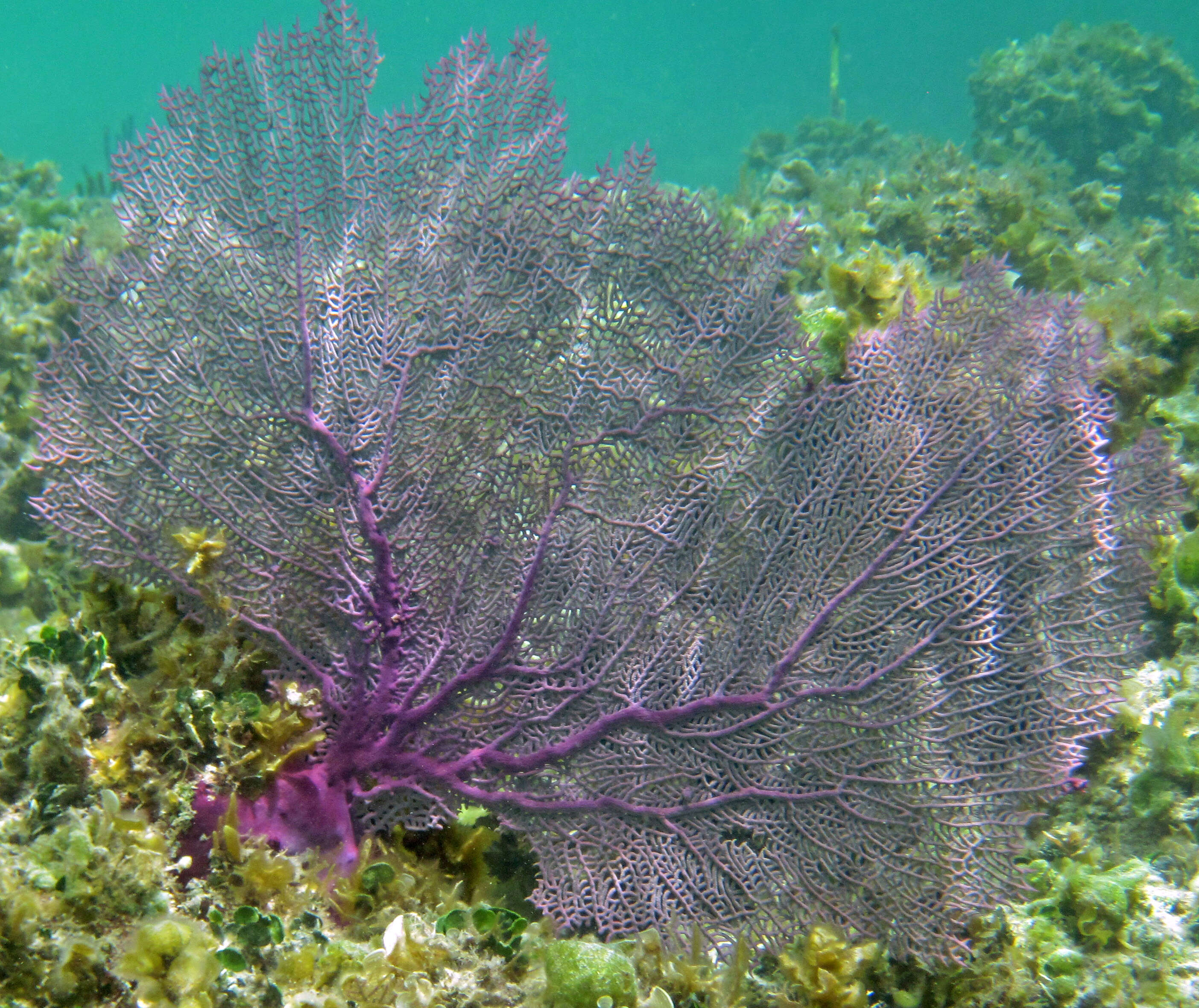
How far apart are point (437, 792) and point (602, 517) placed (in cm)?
118

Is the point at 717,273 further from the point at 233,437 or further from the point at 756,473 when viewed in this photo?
the point at 233,437

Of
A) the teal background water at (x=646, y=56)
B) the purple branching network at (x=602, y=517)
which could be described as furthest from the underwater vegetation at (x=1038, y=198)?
the teal background water at (x=646, y=56)

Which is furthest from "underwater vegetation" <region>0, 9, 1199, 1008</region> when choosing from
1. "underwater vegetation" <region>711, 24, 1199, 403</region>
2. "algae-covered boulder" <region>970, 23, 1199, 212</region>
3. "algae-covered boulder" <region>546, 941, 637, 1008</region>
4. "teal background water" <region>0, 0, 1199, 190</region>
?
"teal background water" <region>0, 0, 1199, 190</region>

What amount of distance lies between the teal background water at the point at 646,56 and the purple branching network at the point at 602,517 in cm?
2276

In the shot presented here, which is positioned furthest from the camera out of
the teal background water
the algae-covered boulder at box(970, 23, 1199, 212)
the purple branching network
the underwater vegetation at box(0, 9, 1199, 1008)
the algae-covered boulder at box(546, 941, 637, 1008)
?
the teal background water

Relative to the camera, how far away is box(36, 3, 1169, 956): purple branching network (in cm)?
246

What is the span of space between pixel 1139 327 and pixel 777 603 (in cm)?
352

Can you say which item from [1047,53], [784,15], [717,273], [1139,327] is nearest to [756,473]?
[717,273]

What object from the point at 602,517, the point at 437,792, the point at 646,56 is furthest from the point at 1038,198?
the point at 646,56

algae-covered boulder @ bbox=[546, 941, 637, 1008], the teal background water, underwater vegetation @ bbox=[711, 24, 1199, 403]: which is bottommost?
algae-covered boulder @ bbox=[546, 941, 637, 1008]

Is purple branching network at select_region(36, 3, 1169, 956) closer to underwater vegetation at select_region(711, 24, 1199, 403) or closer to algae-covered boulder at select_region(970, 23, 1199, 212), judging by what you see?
underwater vegetation at select_region(711, 24, 1199, 403)

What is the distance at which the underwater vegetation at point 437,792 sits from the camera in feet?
5.99

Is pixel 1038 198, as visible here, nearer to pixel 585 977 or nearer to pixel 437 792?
pixel 437 792

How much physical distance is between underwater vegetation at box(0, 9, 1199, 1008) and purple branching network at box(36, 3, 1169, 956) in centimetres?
2
